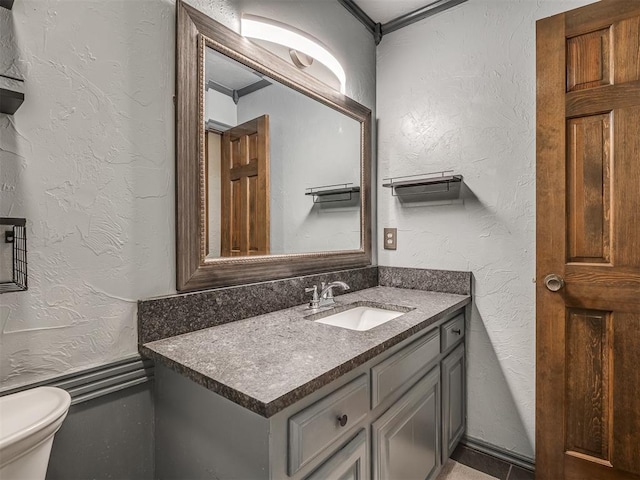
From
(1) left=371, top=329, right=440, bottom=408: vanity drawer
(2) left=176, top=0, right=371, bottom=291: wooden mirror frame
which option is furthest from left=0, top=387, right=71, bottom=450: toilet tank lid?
(1) left=371, top=329, right=440, bottom=408: vanity drawer

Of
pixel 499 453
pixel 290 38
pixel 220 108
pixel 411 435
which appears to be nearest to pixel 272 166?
pixel 220 108

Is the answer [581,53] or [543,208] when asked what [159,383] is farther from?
[581,53]

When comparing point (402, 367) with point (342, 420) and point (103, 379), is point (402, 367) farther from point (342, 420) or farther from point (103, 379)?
point (103, 379)

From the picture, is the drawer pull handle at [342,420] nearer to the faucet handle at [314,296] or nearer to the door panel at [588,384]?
the faucet handle at [314,296]

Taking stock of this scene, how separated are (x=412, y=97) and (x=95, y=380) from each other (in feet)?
6.54

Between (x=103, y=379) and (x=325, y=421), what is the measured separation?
0.63 meters

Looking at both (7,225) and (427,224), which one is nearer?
(7,225)

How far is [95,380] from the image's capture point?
933 mm

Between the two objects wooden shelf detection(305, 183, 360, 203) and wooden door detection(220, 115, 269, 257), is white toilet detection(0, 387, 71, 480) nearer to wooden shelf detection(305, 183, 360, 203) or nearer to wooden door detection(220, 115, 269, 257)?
wooden door detection(220, 115, 269, 257)

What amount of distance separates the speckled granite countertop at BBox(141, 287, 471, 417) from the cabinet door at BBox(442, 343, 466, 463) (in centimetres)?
37

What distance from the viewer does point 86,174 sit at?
929mm

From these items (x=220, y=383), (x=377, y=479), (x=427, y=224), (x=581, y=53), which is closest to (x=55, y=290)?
(x=220, y=383)

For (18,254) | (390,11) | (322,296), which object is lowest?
(322,296)

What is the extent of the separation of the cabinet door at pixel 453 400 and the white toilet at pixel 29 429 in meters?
1.40
